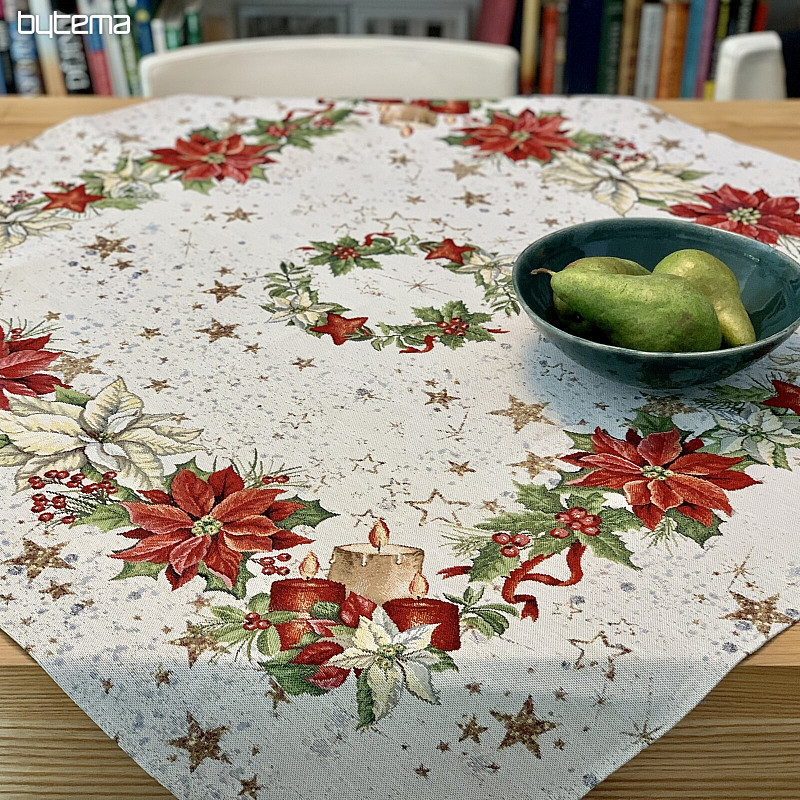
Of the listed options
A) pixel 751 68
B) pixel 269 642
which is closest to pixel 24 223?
pixel 269 642

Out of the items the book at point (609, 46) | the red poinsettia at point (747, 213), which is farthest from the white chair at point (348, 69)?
the book at point (609, 46)

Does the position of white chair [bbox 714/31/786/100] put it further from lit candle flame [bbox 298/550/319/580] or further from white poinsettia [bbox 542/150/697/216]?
lit candle flame [bbox 298/550/319/580]

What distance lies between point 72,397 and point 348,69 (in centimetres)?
90

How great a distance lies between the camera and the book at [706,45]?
79.7 inches

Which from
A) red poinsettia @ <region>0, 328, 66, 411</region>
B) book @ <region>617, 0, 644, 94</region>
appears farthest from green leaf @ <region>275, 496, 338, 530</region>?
book @ <region>617, 0, 644, 94</region>

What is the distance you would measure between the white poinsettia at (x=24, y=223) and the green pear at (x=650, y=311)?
556 millimetres

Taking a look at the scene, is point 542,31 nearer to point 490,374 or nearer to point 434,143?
point 434,143

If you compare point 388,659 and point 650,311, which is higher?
point 650,311

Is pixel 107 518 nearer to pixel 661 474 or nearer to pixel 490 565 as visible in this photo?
pixel 490 565

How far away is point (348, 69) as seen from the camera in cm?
141

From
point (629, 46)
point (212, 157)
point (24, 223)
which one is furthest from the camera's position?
point (629, 46)

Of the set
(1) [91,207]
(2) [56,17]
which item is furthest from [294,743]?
(2) [56,17]

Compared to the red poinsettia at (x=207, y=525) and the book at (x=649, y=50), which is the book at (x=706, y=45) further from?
the red poinsettia at (x=207, y=525)

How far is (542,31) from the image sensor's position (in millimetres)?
2102
